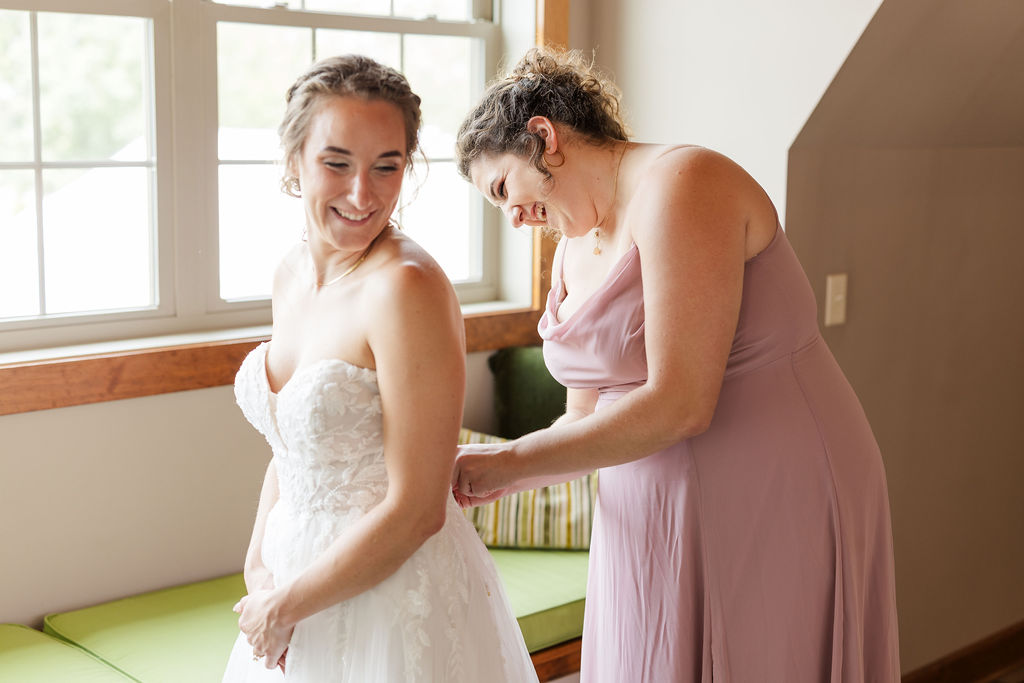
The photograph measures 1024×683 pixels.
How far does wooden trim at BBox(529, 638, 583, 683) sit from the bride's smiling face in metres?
1.32

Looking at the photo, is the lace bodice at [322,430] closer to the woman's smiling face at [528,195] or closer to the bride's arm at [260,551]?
the bride's arm at [260,551]

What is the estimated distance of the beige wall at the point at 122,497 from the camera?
2422 mm

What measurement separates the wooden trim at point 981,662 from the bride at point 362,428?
90.8 inches

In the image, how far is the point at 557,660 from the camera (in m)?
2.56

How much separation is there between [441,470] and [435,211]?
6.37 ft

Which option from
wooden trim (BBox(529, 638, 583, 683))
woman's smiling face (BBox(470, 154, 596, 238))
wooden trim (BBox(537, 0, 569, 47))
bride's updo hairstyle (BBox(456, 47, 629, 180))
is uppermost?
wooden trim (BBox(537, 0, 569, 47))

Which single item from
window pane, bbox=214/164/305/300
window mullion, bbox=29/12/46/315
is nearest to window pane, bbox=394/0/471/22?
window pane, bbox=214/164/305/300

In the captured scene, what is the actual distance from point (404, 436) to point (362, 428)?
100 millimetres

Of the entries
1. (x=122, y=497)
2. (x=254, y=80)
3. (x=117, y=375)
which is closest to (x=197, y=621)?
(x=122, y=497)

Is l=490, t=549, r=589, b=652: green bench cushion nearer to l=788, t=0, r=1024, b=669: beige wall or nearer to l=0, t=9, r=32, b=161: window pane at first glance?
l=788, t=0, r=1024, b=669: beige wall

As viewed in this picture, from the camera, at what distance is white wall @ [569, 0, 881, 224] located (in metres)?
2.70

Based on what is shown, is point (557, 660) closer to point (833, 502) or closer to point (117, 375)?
point (833, 502)

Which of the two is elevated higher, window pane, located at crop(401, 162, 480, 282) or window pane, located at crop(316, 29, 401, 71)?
window pane, located at crop(316, 29, 401, 71)

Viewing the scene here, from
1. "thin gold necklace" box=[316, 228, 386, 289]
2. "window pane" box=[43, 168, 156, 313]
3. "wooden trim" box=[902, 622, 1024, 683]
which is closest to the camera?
"thin gold necklace" box=[316, 228, 386, 289]
